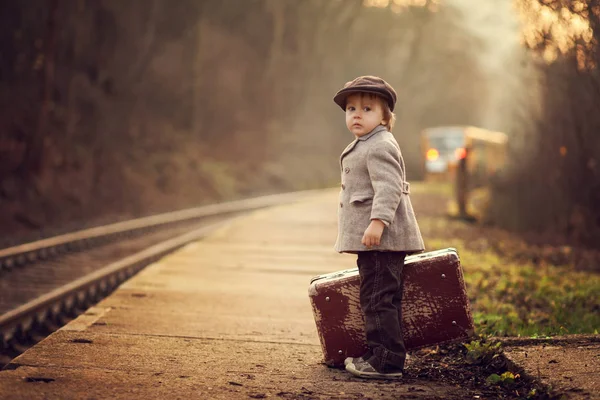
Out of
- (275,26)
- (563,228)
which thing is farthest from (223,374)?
(275,26)

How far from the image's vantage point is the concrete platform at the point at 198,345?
3537 millimetres

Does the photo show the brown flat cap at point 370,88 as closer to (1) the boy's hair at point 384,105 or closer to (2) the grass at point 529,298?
(1) the boy's hair at point 384,105

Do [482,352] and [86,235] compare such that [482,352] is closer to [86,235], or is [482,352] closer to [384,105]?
[384,105]

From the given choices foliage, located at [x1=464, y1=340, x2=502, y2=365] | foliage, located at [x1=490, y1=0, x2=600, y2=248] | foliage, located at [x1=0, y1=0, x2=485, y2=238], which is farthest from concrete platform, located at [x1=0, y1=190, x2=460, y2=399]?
foliage, located at [x1=0, y1=0, x2=485, y2=238]

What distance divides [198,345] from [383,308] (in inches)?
48.8

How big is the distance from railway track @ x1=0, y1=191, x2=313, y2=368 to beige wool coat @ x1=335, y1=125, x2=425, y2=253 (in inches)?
108

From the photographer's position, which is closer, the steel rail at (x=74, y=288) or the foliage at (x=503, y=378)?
the foliage at (x=503, y=378)

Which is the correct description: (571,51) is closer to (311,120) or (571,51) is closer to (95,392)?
(95,392)

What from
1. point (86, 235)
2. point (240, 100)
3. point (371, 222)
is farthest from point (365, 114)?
point (240, 100)

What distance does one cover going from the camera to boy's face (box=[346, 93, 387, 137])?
3.90 meters

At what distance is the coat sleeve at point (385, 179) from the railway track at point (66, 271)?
9.68ft

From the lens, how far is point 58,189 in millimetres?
16328

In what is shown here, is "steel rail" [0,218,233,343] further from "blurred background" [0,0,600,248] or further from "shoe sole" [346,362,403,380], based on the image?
"blurred background" [0,0,600,248]

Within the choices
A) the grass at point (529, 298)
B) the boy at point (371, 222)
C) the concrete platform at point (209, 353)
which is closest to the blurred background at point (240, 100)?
the grass at point (529, 298)
